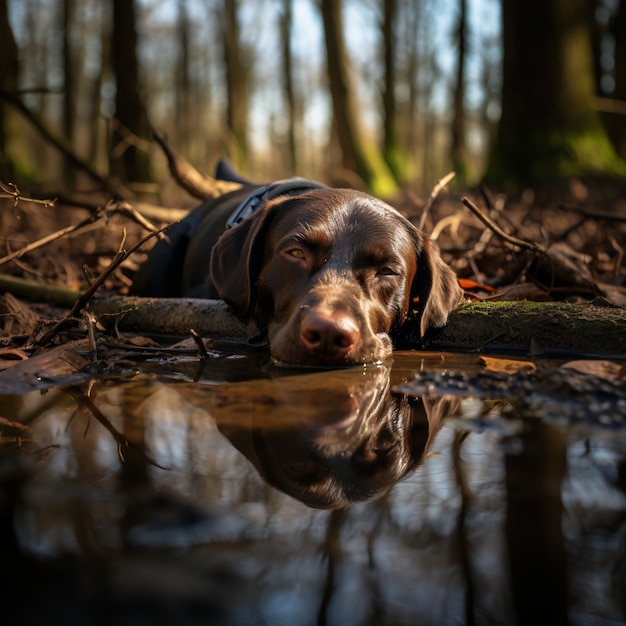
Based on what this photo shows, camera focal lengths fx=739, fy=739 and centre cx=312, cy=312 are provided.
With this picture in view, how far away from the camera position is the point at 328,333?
3043 millimetres

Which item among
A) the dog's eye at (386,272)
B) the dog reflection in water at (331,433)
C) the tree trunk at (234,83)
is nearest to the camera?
the dog reflection in water at (331,433)

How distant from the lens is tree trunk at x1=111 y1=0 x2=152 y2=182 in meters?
12.3

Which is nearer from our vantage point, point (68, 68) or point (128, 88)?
point (128, 88)

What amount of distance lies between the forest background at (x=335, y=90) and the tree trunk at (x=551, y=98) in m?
0.02

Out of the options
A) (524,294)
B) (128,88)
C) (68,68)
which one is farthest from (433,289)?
(68,68)

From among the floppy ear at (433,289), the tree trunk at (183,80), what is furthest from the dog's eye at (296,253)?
the tree trunk at (183,80)

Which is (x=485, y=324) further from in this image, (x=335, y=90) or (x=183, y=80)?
(x=183, y=80)

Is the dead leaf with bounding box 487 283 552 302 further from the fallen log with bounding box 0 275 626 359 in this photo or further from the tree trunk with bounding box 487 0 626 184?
the tree trunk with bounding box 487 0 626 184

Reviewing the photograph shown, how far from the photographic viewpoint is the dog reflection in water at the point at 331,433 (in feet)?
5.26

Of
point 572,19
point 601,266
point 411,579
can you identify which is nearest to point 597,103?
point 572,19

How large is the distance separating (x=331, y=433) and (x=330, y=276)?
1664 mm

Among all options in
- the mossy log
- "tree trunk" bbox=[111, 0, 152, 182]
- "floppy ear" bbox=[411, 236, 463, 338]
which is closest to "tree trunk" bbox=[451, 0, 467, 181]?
"tree trunk" bbox=[111, 0, 152, 182]

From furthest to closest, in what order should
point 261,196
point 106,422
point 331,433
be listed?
point 261,196 → point 106,422 → point 331,433

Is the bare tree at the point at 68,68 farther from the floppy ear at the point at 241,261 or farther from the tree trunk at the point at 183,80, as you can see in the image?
the floppy ear at the point at 241,261
